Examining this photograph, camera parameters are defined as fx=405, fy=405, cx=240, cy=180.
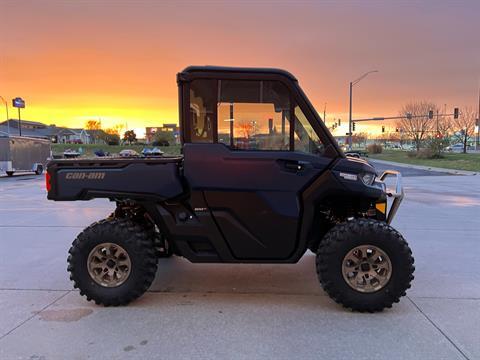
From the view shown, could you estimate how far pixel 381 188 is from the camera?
13.3 feet

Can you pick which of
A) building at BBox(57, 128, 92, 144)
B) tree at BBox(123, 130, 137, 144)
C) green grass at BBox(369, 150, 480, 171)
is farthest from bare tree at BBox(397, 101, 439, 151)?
building at BBox(57, 128, 92, 144)

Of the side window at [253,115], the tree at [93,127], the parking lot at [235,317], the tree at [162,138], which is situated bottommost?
the parking lot at [235,317]

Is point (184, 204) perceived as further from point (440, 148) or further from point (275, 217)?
point (440, 148)

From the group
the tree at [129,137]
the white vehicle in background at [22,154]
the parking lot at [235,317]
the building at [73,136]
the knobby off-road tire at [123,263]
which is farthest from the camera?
the building at [73,136]

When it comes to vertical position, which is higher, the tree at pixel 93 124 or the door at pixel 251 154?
the tree at pixel 93 124

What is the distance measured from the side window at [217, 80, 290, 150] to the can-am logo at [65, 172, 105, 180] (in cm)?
123

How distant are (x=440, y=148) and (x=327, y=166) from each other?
Result: 43.6 metres

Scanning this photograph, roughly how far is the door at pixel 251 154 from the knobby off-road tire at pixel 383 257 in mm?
443

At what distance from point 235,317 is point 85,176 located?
6.51 ft

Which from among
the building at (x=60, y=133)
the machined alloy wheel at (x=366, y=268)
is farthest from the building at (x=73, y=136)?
the machined alloy wheel at (x=366, y=268)

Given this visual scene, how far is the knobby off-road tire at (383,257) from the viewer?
376 cm

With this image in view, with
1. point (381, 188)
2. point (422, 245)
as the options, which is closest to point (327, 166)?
point (381, 188)

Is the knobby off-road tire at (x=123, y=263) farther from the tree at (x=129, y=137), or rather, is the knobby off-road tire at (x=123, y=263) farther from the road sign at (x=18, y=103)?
the tree at (x=129, y=137)

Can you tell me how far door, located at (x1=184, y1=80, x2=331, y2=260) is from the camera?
3830 millimetres
